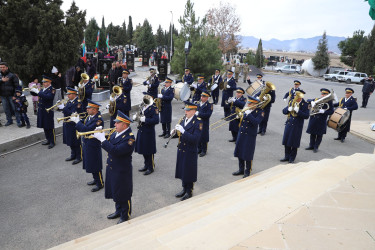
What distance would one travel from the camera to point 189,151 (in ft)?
20.0

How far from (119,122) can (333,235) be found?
362 centimetres

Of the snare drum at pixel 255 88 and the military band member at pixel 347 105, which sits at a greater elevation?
the snare drum at pixel 255 88

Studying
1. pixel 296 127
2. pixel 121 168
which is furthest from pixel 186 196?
pixel 296 127

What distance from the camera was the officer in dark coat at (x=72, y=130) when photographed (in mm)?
7875

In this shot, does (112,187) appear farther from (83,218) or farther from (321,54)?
(321,54)

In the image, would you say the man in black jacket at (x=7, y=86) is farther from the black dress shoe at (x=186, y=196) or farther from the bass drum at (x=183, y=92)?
the black dress shoe at (x=186, y=196)

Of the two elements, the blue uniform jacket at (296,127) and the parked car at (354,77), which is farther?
the parked car at (354,77)

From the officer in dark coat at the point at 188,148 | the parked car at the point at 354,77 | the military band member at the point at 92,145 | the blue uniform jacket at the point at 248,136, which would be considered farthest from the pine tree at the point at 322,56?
the military band member at the point at 92,145

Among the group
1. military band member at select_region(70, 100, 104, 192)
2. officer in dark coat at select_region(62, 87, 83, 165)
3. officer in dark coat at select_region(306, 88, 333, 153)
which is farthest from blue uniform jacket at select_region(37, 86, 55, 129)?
officer in dark coat at select_region(306, 88, 333, 153)

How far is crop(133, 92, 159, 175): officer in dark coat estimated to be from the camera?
723cm

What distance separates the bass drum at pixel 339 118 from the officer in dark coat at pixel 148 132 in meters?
6.32

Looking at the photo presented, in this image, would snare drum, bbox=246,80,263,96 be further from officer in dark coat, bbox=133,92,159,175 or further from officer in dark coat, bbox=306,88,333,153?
officer in dark coat, bbox=133,92,159,175

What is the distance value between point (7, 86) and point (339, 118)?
1143cm

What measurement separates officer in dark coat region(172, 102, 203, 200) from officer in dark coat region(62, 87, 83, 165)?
3.25 m
